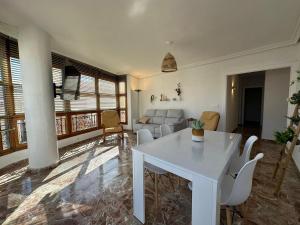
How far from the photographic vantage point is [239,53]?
12.9ft

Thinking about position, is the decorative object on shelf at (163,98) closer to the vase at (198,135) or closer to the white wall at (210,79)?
the white wall at (210,79)

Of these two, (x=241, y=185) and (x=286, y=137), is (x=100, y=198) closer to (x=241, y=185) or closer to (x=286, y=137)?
(x=241, y=185)

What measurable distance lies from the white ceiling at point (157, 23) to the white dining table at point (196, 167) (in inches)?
76.5

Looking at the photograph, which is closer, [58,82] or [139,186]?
[139,186]

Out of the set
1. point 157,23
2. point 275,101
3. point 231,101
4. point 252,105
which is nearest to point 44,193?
point 157,23

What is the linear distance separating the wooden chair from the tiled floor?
173cm

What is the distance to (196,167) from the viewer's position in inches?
45.3

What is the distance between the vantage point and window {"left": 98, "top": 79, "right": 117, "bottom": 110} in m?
5.62

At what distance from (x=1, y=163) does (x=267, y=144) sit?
20.9 feet

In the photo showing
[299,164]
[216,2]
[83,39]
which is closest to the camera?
[216,2]

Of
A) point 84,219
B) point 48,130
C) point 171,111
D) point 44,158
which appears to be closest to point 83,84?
point 48,130

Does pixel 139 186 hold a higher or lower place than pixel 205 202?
lower

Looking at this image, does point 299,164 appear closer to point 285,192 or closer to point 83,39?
point 285,192

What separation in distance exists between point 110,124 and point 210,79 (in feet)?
12.0
